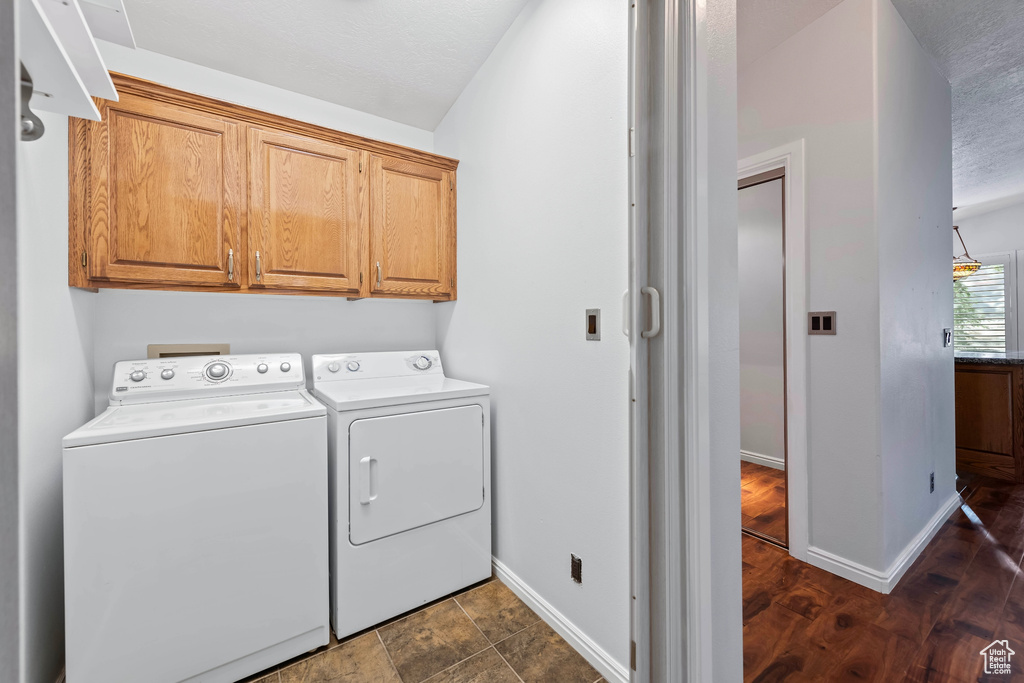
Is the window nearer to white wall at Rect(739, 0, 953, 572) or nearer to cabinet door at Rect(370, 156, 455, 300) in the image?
white wall at Rect(739, 0, 953, 572)

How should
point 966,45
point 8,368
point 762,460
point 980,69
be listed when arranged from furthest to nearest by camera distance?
point 762,460 → point 980,69 → point 966,45 → point 8,368

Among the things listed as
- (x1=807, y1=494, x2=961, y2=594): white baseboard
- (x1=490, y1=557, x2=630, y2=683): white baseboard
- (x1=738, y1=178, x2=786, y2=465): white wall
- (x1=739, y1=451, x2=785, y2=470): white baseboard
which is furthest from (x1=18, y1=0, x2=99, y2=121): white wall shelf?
(x1=739, y1=451, x2=785, y2=470): white baseboard

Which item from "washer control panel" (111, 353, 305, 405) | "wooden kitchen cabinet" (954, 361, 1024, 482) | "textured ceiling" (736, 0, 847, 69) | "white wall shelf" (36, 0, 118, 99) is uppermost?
"textured ceiling" (736, 0, 847, 69)

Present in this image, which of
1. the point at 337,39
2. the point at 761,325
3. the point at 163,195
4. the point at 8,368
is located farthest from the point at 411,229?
the point at 761,325

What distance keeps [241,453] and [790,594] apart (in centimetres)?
223

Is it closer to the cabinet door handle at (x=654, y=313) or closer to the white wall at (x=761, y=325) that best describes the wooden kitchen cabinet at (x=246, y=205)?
the cabinet door handle at (x=654, y=313)

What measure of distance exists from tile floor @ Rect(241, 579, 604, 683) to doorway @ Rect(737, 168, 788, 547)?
1.74 m

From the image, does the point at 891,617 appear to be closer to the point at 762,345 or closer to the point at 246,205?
the point at 762,345

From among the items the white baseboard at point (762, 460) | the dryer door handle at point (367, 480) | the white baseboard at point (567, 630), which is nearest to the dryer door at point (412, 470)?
the dryer door handle at point (367, 480)

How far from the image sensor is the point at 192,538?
4.40 ft

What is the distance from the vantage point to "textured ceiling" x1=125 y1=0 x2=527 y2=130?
171cm

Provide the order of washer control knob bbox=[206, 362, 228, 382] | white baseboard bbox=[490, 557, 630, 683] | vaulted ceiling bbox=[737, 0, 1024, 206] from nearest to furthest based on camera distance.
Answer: white baseboard bbox=[490, 557, 630, 683] < washer control knob bbox=[206, 362, 228, 382] < vaulted ceiling bbox=[737, 0, 1024, 206]

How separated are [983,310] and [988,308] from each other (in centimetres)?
5

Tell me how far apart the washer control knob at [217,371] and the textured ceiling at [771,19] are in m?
2.60
